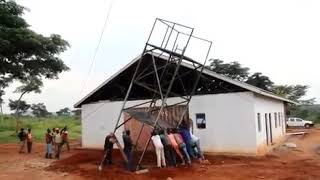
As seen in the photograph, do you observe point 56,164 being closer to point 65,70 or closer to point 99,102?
point 99,102

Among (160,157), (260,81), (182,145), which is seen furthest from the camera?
(260,81)

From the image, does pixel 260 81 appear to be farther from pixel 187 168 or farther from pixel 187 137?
pixel 187 168

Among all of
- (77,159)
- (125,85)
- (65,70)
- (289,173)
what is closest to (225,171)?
(289,173)

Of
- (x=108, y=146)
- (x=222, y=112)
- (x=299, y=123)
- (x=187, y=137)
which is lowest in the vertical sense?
(x=108, y=146)

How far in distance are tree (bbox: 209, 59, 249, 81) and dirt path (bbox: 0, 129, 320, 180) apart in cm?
3976

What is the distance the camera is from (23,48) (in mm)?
25469

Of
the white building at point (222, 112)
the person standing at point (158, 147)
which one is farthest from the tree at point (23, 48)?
the person standing at point (158, 147)

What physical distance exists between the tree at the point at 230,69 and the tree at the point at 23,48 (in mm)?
37905

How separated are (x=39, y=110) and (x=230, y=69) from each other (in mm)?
36655

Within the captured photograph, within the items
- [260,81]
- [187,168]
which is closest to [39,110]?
[260,81]

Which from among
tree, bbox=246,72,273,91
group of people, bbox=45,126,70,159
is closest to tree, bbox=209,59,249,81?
tree, bbox=246,72,273,91

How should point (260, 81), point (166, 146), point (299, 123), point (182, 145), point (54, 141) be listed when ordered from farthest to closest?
point (260, 81) < point (299, 123) < point (54, 141) < point (182, 145) < point (166, 146)

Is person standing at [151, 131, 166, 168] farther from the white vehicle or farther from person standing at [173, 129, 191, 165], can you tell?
the white vehicle

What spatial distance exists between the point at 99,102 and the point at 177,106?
18.5ft
